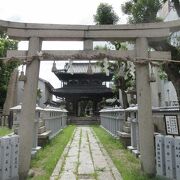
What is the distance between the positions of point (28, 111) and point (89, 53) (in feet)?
6.49

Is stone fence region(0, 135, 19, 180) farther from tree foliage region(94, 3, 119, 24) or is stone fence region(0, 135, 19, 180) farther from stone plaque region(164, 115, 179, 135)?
tree foliage region(94, 3, 119, 24)

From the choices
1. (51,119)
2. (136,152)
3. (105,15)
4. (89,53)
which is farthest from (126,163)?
(51,119)

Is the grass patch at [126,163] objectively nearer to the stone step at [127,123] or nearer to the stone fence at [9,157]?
the stone step at [127,123]

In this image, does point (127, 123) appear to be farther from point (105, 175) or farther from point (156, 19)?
point (105, 175)

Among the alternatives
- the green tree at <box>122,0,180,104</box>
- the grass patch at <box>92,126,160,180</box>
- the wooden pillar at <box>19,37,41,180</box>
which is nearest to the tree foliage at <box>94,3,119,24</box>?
the green tree at <box>122,0,180,104</box>

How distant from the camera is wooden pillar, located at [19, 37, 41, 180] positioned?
6449mm

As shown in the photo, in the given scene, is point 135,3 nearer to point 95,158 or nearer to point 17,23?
point 17,23

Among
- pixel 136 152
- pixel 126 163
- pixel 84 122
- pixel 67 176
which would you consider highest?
pixel 84 122

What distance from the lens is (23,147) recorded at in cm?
648

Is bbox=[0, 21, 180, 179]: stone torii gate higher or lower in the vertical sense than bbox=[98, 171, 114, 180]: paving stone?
higher

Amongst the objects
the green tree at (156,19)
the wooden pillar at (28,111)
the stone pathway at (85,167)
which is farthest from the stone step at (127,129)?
the wooden pillar at (28,111)

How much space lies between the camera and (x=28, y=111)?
21.6 ft

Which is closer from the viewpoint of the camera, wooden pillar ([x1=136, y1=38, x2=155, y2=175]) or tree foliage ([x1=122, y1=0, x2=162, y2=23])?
wooden pillar ([x1=136, y1=38, x2=155, y2=175])

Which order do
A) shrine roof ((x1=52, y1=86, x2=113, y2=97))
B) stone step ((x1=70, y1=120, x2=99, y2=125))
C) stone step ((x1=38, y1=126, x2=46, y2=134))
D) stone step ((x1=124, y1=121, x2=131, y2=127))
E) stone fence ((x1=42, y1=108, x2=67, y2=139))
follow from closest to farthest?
stone step ((x1=124, y1=121, x2=131, y2=127)), stone step ((x1=38, y1=126, x2=46, y2=134)), stone fence ((x1=42, y1=108, x2=67, y2=139)), stone step ((x1=70, y1=120, x2=99, y2=125)), shrine roof ((x1=52, y1=86, x2=113, y2=97))
